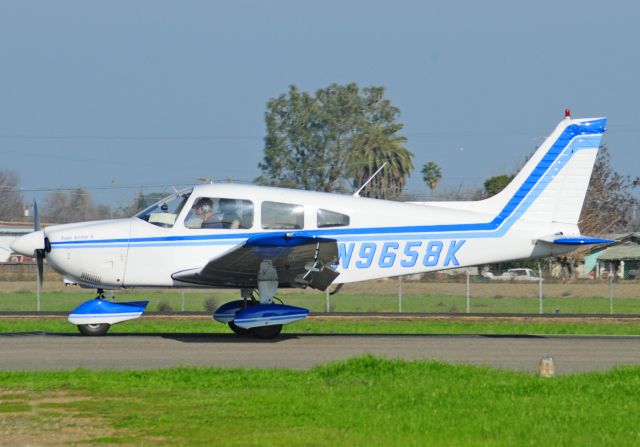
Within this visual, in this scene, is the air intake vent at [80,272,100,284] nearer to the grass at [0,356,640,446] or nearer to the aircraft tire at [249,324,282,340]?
the aircraft tire at [249,324,282,340]

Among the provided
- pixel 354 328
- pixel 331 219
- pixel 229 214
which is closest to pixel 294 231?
pixel 331 219

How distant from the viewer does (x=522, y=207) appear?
18.1 m

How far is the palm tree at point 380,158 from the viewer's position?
68.3 metres

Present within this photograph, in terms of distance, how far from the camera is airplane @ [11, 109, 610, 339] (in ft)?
54.7

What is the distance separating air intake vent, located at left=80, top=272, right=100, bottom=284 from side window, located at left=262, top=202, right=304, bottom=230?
297 centimetres

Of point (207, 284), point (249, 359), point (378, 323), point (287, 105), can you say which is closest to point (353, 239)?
point (207, 284)

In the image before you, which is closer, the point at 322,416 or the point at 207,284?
the point at 322,416

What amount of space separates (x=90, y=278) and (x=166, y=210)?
1.71 metres

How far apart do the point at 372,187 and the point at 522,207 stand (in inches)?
1823

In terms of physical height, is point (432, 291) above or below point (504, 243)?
below

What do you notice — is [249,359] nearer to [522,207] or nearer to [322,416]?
[322,416]

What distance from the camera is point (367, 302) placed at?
37.2 meters

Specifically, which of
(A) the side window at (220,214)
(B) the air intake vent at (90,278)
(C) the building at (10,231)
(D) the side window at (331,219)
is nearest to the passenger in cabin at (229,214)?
(A) the side window at (220,214)

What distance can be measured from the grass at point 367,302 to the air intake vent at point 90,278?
49.6 ft
